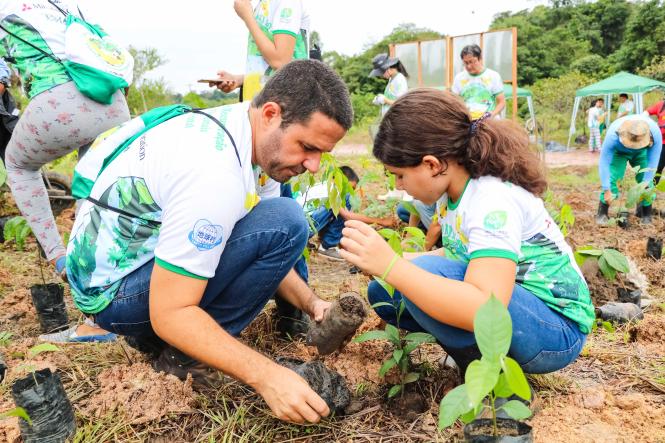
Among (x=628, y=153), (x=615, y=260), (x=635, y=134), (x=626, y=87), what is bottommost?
(x=626, y=87)

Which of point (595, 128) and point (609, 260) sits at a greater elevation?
point (609, 260)

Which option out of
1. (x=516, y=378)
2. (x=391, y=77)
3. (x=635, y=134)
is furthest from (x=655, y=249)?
(x=391, y=77)

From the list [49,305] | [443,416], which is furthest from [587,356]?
[49,305]

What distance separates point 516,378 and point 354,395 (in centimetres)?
81

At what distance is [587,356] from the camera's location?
1952 mm

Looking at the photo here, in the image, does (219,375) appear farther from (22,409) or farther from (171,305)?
(22,409)

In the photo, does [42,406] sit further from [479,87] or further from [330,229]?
[479,87]

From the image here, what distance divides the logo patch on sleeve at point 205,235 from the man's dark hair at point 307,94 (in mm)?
375

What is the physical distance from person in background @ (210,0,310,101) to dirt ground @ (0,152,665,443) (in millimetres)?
1148

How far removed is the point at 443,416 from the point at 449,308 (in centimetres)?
37

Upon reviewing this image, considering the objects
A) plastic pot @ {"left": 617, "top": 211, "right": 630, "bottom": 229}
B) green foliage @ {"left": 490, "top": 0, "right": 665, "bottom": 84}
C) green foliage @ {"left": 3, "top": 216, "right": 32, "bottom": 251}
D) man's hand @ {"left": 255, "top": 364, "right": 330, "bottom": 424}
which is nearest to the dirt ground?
man's hand @ {"left": 255, "top": 364, "right": 330, "bottom": 424}

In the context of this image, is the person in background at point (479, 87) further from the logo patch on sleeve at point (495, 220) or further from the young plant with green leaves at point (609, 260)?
the logo patch on sleeve at point (495, 220)

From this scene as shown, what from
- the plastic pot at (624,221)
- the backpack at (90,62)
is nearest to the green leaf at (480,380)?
the backpack at (90,62)

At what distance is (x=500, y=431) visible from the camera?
110 cm
